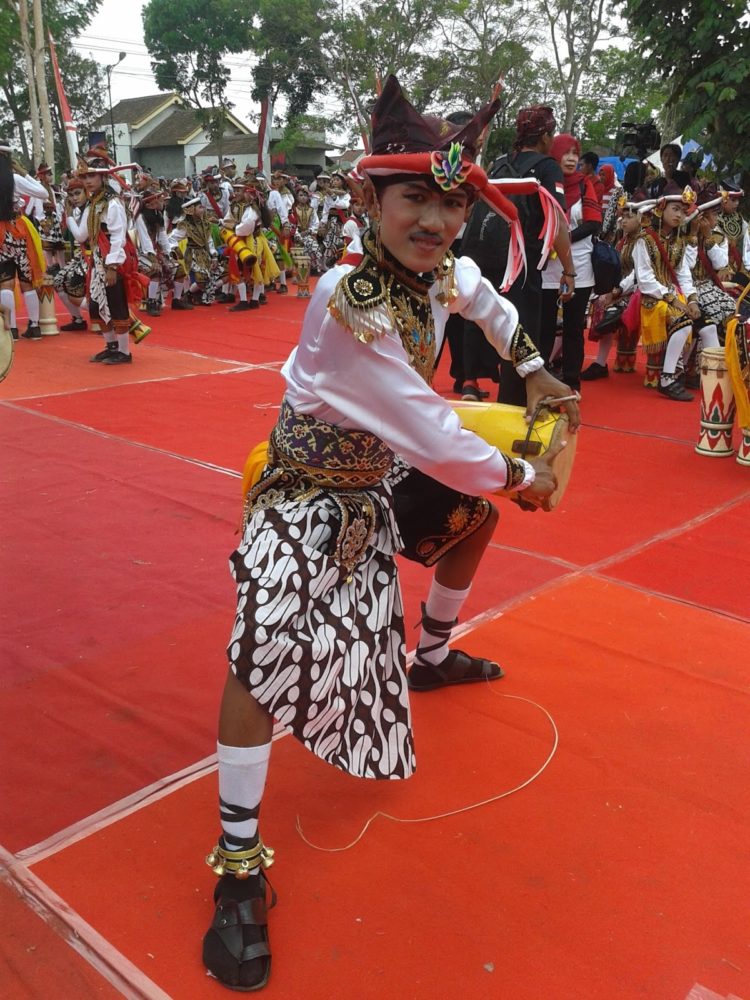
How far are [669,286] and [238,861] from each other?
6273 mm

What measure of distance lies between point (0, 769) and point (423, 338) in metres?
1.64

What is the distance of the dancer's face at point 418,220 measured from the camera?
1.95 metres

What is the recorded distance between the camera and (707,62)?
311 inches

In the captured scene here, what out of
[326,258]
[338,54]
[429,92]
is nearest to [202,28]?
[338,54]

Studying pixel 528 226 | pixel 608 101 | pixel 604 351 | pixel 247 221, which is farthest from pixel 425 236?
pixel 608 101

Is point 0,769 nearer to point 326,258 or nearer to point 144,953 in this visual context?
point 144,953

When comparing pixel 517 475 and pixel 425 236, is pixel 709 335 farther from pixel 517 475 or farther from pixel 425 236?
pixel 425 236

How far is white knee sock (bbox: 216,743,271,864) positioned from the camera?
6.30 ft

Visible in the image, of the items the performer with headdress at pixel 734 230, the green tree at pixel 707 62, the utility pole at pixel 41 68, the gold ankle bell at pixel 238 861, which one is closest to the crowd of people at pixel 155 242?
the green tree at pixel 707 62

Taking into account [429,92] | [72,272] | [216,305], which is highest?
[429,92]

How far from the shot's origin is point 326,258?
16.1m

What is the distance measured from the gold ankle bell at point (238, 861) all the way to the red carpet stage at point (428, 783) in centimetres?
14

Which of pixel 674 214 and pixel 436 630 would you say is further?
pixel 674 214

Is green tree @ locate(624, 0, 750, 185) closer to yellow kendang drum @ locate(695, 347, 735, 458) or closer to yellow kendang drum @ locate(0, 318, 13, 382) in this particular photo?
yellow kendang drum @ locate(695, 347, 735, 458)
